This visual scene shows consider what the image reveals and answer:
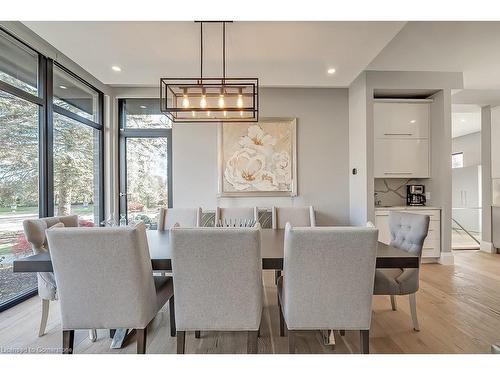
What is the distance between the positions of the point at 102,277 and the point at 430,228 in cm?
419

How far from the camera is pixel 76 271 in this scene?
4.84ft

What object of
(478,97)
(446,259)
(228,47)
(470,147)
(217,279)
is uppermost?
(478,97)

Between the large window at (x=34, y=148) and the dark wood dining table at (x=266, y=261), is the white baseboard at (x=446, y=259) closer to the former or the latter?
the dark wood dining table at (x=266, y=261)

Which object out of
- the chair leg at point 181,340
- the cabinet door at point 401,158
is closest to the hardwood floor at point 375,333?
the chair leg at point 181,340

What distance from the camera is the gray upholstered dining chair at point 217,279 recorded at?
1.41 m

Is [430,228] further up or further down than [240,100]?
further down

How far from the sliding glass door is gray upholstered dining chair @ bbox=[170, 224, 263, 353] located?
3.10m

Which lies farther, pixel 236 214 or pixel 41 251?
pixel 236 214

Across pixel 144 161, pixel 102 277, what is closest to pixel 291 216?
pixel 102 277

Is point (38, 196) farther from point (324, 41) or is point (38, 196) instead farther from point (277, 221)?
point (324, 41)

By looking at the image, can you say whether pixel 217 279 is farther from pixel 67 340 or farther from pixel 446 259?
pixel 446 259

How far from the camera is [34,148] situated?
2957 mm

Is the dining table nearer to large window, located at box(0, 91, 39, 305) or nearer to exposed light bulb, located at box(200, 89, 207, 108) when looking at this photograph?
exposed light bulb, located at box(200, 89, 207, 108)

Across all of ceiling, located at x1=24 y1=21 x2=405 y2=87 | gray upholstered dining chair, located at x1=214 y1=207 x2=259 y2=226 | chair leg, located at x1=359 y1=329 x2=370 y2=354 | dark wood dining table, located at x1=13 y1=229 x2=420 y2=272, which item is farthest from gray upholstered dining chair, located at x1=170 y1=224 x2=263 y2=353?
ceiling, located at x1=24 y1=21 x2=405 y2=87
